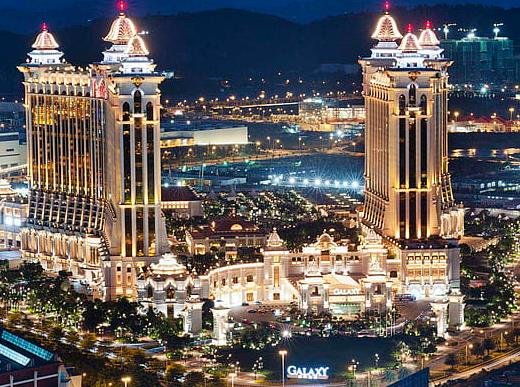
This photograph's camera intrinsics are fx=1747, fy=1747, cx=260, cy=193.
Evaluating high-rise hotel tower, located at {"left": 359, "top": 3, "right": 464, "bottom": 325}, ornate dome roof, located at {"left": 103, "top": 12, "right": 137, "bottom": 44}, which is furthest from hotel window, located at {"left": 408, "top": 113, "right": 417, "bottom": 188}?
ornate dome roof, located at {"left": 103, "top": 12, "right": 137, "bottom": 44}

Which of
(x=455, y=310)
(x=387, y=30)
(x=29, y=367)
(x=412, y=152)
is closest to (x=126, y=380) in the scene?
(x=29, y=367)

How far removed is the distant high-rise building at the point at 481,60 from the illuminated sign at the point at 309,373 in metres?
119

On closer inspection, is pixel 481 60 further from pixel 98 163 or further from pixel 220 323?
pixel 220 323

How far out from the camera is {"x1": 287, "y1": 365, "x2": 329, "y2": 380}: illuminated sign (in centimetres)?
5316

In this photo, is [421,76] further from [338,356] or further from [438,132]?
[338,356]

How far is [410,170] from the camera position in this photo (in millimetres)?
70125

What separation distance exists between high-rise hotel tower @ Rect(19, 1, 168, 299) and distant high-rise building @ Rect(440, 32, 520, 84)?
98.9 meters

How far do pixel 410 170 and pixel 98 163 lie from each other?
12678 mm

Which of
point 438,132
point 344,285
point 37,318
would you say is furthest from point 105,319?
point 438,132

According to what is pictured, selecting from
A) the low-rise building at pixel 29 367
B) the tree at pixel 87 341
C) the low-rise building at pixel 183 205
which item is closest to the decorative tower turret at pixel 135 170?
the tree at pixel 87 341

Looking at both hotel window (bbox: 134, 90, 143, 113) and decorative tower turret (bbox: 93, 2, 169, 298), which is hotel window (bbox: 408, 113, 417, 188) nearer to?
decorative tower turret (bbox: 93, 2, 169, 298)

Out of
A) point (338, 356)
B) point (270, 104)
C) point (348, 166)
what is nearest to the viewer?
point (338, 356)

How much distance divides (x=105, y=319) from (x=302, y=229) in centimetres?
1703

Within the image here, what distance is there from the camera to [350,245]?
69.1 metres
